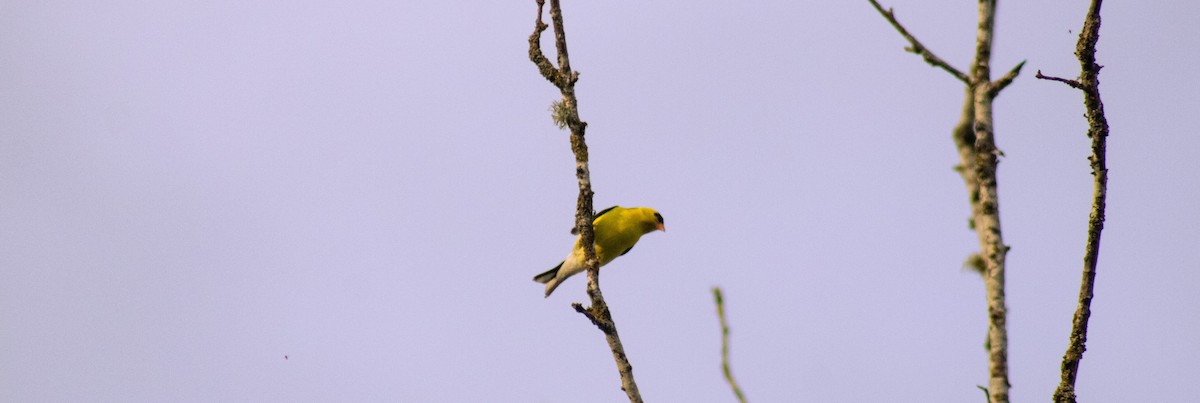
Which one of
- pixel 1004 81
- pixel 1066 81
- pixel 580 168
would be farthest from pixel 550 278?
pixel 1004 81

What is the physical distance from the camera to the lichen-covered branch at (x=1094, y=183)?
12.7 ft

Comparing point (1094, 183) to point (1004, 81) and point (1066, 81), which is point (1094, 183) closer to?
point (1066, 81)

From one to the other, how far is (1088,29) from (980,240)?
154 cm

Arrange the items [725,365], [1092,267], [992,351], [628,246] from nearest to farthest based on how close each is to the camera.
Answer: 1. [725,365]
2. [992,351]
3. [1092,267]
4. [628,246]

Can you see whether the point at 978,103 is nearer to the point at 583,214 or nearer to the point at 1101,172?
the point at 1101,172

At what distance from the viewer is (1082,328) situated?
3885 millimetres

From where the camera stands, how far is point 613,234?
36.5ft

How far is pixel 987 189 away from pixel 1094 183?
3.68 ft

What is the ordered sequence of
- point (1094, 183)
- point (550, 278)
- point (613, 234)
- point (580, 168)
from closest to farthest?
1. point (1094, 183)
2. point (580, 168)
3. point (613, 234)
4. point (550, 278)

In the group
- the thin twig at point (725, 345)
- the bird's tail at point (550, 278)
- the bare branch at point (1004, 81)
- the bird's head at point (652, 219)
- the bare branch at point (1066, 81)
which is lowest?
the thin twig at point (725, 345)

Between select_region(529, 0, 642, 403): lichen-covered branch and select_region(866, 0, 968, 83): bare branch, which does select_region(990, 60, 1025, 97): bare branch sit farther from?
select_region(529, 0, 642, 403): lichen-covered branch

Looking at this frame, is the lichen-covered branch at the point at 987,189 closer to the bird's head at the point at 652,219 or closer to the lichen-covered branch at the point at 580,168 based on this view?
the lichen-covered branch at the point at 580,168

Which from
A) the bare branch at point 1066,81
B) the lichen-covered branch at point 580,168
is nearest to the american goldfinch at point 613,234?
the lichen-covered branch at point 580,168

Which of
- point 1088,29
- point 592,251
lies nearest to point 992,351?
point 1088,29
